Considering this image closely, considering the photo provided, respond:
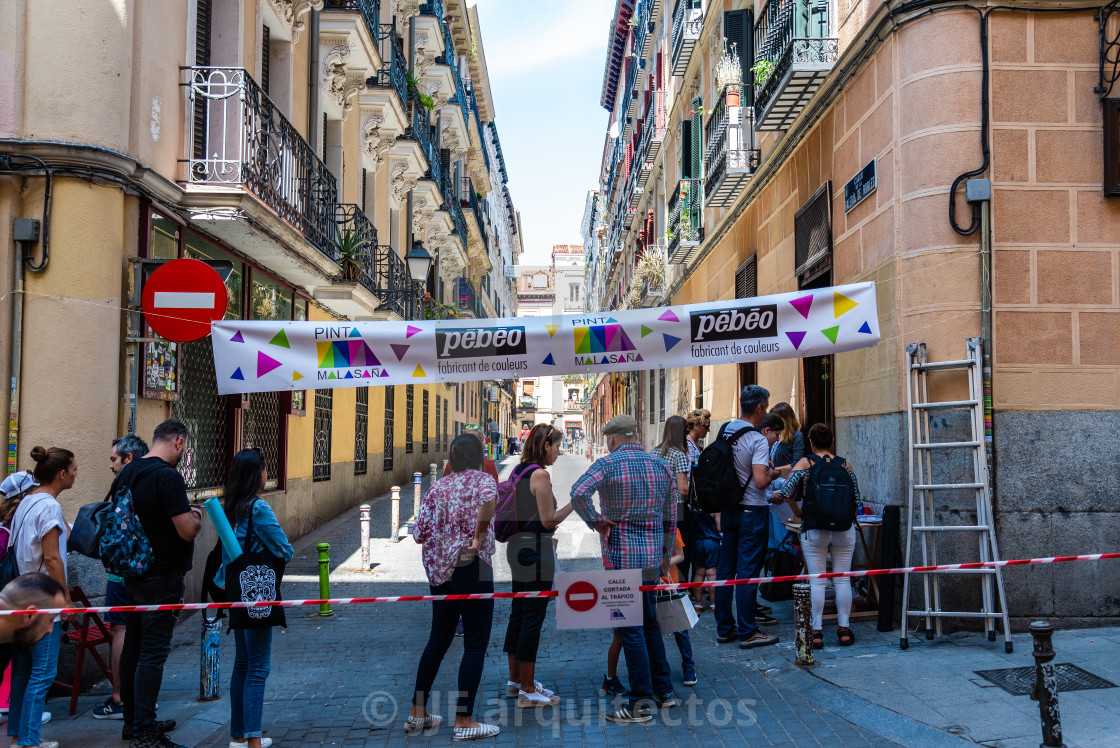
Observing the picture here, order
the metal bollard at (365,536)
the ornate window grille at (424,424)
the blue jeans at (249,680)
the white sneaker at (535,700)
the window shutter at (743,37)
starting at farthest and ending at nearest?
the ornate window grille at (424,424)
the window shutter at (743,37)
the metal bollard at (365,536)
the white sneaker at (535,700)
the blue jeans at (249,680)

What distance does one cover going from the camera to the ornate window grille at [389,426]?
2204 cm

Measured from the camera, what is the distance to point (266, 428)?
13.2 m

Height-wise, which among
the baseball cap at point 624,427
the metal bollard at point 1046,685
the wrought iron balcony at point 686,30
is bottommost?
the metal bollard at point 1046,685

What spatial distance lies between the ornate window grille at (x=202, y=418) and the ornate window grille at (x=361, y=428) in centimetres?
743

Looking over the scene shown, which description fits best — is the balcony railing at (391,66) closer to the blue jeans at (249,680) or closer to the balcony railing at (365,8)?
the balcony railing at (365,8)

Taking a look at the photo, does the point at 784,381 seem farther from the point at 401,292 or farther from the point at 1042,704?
the point at 401,292

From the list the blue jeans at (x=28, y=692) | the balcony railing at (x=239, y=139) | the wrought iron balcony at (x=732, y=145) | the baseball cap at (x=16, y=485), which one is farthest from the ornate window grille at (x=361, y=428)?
the blue jeans at (x=28, y=692)

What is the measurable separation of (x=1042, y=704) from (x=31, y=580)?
16.6 feet

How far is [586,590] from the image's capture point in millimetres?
6023

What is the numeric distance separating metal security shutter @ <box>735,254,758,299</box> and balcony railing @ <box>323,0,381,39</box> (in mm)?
7450

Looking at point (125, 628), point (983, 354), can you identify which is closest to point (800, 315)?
point (983, 354)

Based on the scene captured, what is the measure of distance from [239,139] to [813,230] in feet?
21.8

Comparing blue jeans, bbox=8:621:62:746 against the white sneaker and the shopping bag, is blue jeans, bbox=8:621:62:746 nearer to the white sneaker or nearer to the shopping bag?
the white sneaker

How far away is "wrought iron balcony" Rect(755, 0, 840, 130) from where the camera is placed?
32.8 feet
